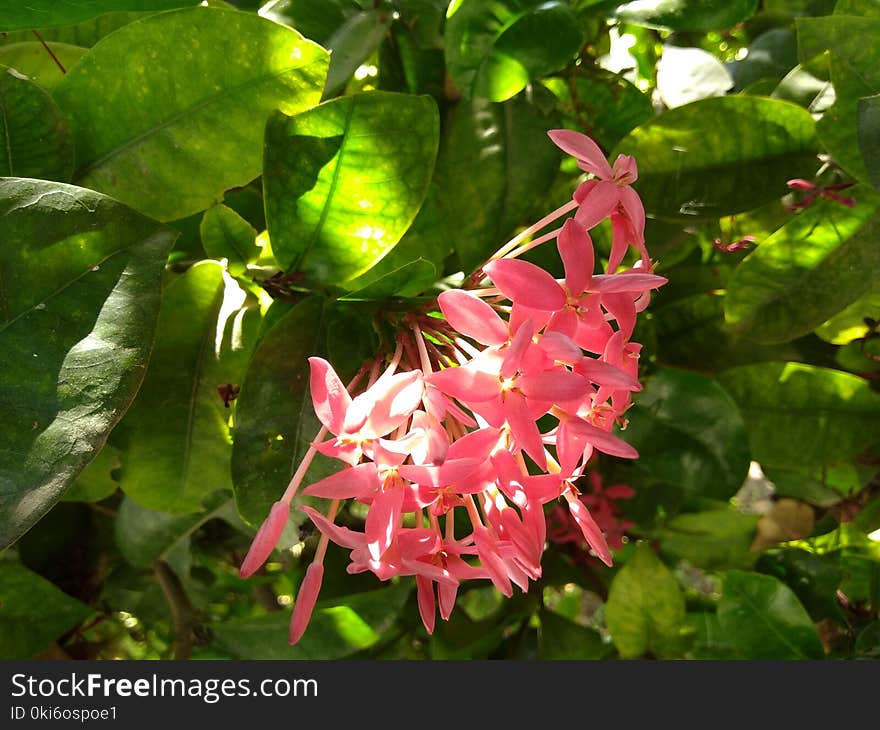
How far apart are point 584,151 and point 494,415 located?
0.16 metres

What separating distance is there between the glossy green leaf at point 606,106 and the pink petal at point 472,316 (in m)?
0.37

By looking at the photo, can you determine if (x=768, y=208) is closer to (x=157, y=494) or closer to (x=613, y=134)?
(x=613, y=134)

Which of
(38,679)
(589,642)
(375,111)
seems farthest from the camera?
(589,642)

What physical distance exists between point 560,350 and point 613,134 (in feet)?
1.29

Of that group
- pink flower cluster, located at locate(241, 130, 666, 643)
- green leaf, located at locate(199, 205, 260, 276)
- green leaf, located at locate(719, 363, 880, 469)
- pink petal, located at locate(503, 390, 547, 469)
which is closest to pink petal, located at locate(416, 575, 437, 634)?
pink flower cluster, located at locate(241, 130, 666, 643)

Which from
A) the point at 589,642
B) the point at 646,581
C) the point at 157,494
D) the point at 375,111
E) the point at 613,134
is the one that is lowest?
the point at 589,642

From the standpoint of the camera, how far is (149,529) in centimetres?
79

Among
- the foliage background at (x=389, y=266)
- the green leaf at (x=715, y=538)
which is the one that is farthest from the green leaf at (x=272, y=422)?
the green leaf at (x=715, y=538)

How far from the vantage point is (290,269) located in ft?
1.78

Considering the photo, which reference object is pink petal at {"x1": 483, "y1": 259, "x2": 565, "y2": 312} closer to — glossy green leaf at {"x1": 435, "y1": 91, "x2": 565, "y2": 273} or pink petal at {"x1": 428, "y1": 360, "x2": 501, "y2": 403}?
pink petal at {"x1": 428, "y1": 360, "x2": 501, "y2": 403}

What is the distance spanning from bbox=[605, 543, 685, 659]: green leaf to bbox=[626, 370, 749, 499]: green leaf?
123 millimetres

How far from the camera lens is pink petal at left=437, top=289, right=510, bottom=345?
1.34 ft

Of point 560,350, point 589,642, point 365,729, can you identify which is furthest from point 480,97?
point 589,642

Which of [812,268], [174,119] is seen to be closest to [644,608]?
[812,268]
